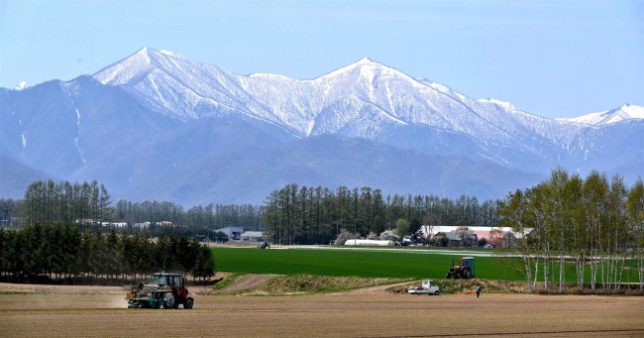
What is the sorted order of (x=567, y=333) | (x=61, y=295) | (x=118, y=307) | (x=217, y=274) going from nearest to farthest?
(x=567, y=333) → (x=118, y=307) → (x=61, y=295) → (x=217, y=274)

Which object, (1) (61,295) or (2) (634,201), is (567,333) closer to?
(1) (61,295)

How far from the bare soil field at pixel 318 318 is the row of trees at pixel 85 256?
26609 millimetres

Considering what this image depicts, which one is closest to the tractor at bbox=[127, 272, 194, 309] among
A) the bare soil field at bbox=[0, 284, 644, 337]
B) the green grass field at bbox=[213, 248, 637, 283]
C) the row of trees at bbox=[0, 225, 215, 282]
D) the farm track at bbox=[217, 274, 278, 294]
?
Result: the bare soil field at bbox=[0, 284, 644, 337]

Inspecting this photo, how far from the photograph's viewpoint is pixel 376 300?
7869cm

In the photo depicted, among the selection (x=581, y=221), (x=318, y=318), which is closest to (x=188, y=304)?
(x=318, y=318)

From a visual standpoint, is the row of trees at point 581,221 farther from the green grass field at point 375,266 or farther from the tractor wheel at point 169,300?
the tractor wheel at point 169,300

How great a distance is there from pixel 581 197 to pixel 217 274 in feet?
120

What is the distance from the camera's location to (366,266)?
4867 inches

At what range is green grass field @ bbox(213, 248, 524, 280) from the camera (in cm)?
11131

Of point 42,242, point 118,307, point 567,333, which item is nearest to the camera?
point 567,333

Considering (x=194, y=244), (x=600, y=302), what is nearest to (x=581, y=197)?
(x=600, y=302)

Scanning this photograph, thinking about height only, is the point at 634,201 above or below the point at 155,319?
above

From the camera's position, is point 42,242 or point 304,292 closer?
point 304,292

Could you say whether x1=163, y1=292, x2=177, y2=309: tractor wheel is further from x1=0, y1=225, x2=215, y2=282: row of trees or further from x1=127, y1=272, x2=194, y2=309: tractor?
x1=0, y1=225, x2=215, y2=282: row of trees
